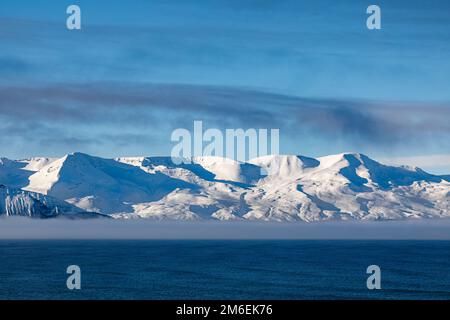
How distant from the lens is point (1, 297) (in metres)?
182

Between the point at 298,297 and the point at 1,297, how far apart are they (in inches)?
2833
